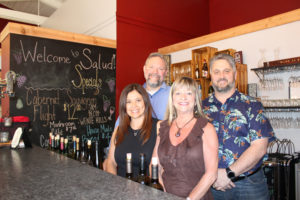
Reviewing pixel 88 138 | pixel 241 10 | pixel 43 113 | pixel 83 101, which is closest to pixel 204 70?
pixel 83 101

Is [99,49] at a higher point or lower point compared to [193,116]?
higher

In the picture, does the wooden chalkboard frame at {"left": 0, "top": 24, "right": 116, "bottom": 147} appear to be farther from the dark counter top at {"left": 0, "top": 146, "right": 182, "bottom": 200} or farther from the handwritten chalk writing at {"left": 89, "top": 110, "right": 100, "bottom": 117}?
the dark counter top at {"left": 0, "top": 146, "right": 182, "bottom": 200}

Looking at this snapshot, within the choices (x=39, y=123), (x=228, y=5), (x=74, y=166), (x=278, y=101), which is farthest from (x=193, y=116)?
(x=228, y=5)

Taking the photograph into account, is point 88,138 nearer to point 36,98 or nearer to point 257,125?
point 36,98

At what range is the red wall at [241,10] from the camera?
4.51m

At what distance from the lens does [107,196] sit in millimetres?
975

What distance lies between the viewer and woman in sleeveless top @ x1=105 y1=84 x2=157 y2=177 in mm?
1791

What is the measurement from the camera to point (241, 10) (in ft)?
16.8

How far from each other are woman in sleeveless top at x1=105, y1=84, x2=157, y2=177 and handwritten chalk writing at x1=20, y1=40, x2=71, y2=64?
A: 209 cm

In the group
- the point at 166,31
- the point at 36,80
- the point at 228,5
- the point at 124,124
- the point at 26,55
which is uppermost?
the point at 228,5

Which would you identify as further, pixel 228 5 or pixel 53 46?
pixel 228 5

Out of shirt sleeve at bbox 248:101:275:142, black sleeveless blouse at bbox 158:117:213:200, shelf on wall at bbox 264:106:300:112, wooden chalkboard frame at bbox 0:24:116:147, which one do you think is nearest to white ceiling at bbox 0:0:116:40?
wooden chalkboard frame at bbox 0:24:116:147

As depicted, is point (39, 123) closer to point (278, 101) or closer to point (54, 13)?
point (278, 101)

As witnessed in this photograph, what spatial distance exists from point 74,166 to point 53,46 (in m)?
2.60
